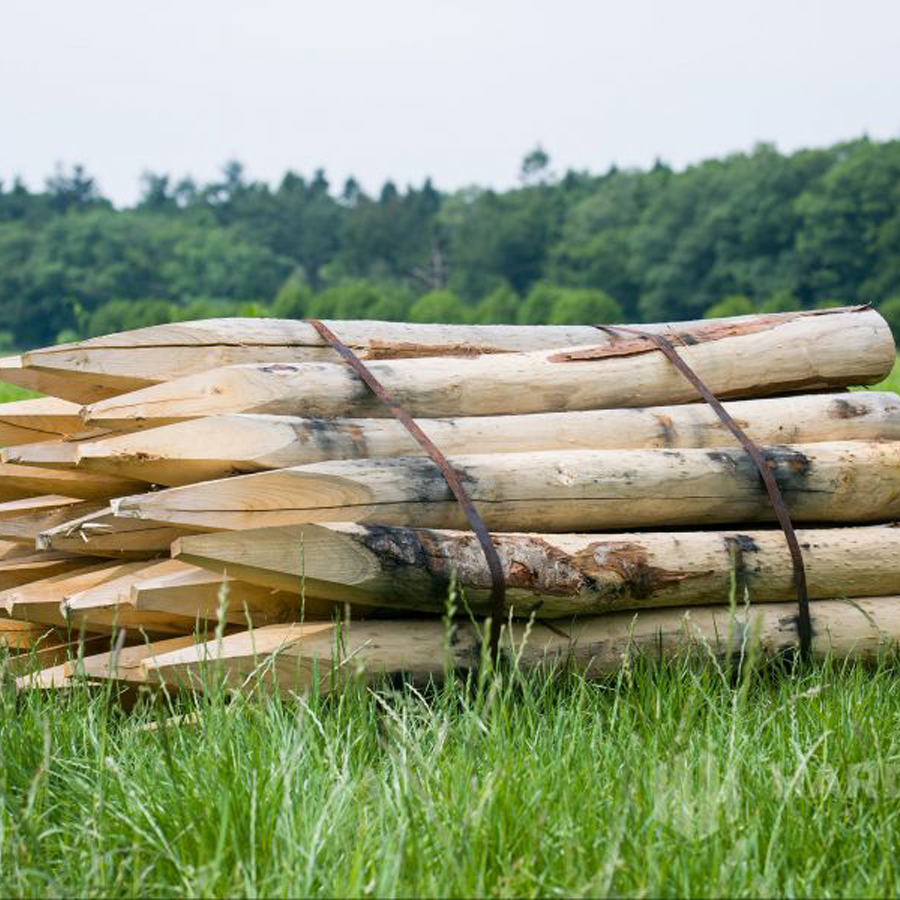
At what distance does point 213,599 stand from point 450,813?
1.53m

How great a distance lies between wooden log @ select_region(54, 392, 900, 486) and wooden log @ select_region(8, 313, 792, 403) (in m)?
0.23

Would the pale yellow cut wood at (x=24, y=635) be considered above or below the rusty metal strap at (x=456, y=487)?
below

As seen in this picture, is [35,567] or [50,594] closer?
[50,594]

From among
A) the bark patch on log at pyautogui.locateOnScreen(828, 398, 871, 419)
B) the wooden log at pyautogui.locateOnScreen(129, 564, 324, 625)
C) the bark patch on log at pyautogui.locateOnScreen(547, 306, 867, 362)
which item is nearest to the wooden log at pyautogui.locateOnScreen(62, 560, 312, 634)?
the wooden log at pyautogui.locateOnScreen(129, 564, 324, 625)

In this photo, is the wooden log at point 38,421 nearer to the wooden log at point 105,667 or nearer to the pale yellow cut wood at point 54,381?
the pale yellow cut wood at point 54,381

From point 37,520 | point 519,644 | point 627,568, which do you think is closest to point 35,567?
point 37,520

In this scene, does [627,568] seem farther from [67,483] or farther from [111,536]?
[67,483]

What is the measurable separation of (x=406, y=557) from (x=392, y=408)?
672mm

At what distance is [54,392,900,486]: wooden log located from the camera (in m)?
3.92

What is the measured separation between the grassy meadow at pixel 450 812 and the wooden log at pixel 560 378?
1.09 meters

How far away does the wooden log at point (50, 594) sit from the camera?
14.5 ft

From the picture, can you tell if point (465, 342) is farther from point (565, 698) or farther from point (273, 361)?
point (565, 698)

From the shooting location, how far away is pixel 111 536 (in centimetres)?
423

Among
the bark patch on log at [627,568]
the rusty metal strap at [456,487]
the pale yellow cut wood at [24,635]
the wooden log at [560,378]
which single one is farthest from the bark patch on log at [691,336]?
the pale yellow cut wood at [24,635]
